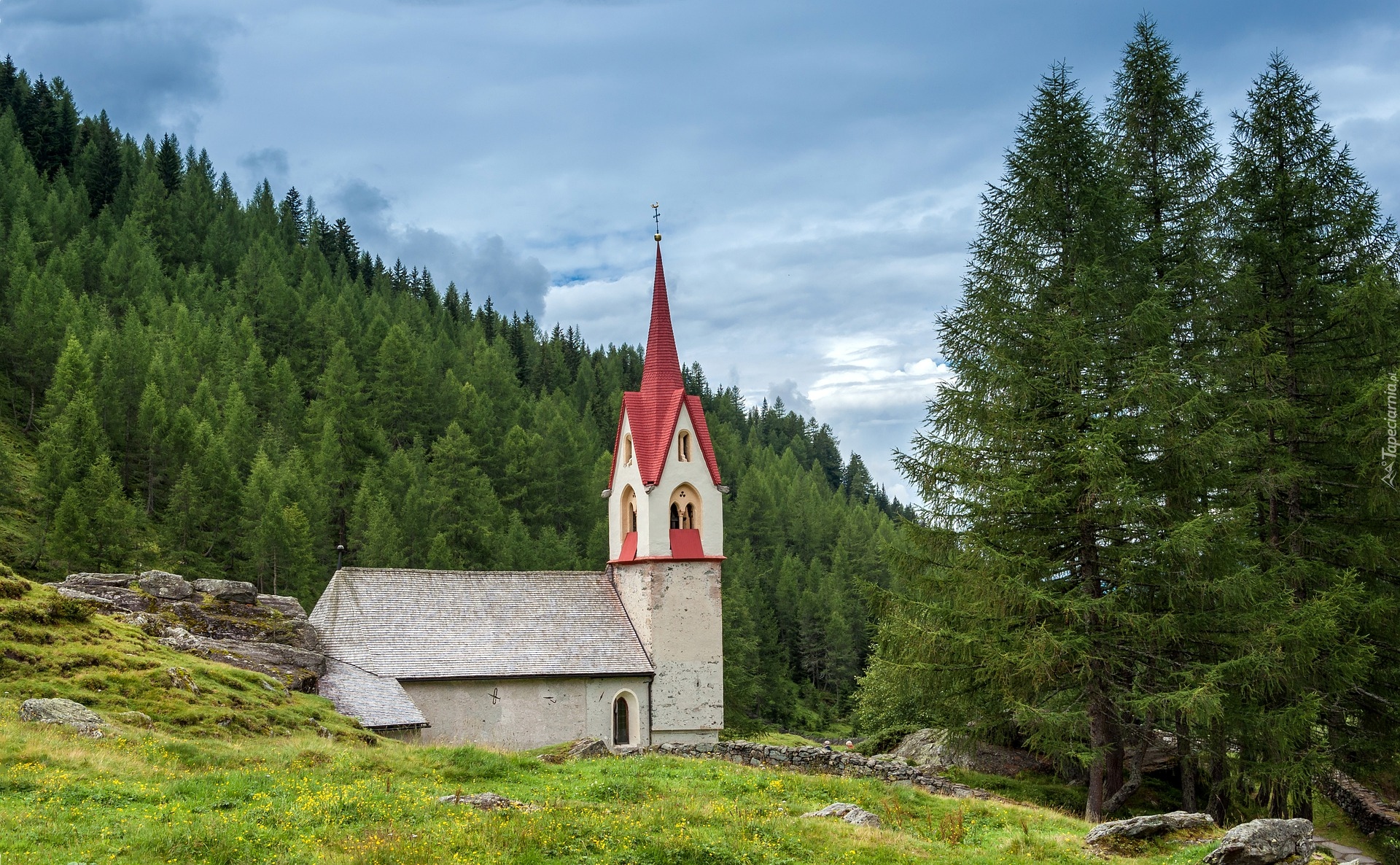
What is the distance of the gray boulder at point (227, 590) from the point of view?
27406 mm

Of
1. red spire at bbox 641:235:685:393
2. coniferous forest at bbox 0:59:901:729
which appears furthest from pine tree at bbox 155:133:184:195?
red spire at bbox 641:235:685:393

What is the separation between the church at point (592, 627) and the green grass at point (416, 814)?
11.4 metres

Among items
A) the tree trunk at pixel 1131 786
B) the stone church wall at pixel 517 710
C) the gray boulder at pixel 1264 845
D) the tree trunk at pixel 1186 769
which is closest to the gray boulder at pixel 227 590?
the stone church wall at pixel 517 710

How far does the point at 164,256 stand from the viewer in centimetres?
11412

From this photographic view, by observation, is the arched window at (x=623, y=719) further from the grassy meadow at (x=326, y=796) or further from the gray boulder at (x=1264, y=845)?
the gray boulder at (x=1264, y=845)

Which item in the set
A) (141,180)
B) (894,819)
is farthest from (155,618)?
(141,180)

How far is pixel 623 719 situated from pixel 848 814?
57.7 feet

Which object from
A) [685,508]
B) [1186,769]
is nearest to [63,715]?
[685,508]

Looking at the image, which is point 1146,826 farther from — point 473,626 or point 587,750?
point 473,626

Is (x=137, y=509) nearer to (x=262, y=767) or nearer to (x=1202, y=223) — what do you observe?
(x=262, y=767)

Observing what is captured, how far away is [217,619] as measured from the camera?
26422 mm

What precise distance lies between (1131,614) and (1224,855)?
581cm

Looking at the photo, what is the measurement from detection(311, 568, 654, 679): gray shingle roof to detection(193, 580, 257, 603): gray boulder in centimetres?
225

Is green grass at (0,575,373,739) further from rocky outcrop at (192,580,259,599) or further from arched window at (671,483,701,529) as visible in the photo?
arched window at (671,483,701,529)
